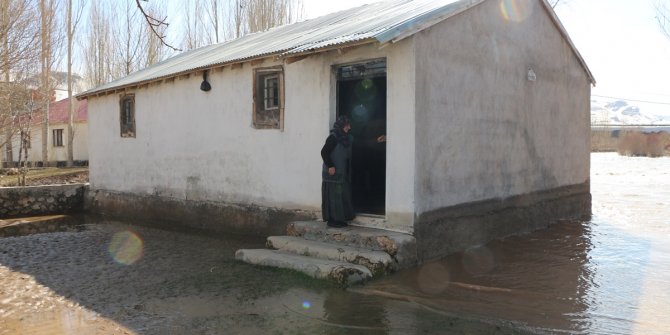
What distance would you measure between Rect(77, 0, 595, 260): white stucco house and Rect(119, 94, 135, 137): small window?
0.05 m

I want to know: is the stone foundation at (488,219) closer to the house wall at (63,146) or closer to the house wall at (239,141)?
the house wall at (239,141)

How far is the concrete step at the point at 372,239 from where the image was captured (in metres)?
6.80

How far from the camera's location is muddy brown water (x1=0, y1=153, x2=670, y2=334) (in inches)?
201

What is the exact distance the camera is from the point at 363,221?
7.71 meters

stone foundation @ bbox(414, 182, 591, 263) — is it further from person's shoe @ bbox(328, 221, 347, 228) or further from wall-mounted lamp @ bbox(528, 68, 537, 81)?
wall-mounted lamp @ bbox(528, 68, 537, 81)

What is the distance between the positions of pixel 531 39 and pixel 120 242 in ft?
29.3

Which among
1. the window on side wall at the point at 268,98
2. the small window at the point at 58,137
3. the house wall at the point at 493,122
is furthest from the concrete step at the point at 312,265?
the small window at the point at 58,137

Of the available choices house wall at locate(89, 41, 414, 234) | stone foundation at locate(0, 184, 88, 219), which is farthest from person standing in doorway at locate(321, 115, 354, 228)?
stone foundation at locate(0, 184, 88, 219)

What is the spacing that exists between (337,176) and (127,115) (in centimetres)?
822

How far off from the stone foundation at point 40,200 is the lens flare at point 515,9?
12.2 meters

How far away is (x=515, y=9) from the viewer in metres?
9.87

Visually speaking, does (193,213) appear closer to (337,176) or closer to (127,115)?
(127,115)

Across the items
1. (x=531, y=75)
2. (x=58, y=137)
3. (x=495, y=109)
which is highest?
(x=531, y=75)

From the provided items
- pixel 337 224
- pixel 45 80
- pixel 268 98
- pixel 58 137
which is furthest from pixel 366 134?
pixel 58 137
